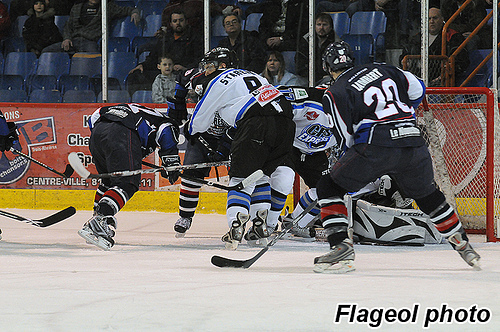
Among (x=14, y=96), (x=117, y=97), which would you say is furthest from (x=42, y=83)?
(x=117, y=97)

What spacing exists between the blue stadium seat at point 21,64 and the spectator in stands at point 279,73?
2162mm

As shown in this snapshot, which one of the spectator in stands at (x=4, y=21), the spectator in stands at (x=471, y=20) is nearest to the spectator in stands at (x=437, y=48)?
the spectator in stands at (x=471, y=20)

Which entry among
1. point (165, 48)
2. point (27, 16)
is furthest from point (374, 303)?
point (27, 16)

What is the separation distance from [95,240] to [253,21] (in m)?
2.86

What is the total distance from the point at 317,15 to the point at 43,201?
2706 mm

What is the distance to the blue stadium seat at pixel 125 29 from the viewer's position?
6031 mm

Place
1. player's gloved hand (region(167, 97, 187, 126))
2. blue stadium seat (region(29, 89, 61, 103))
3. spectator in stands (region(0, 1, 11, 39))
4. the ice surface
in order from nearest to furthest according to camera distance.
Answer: the ice surface
player's gloved hand (region(167, 97, 187, 126))
blue stadium seat (region(29, 89, 61, 103))
spectator in stands (region(0, 1, 11, 39))

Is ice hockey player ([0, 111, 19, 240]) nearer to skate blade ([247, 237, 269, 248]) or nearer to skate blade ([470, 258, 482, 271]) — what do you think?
skate blade ([247, 237, 269, 248])

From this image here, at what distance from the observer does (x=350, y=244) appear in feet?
9.30

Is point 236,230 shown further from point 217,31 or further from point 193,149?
point 217,31

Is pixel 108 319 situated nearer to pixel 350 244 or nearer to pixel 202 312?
pixel 202 312

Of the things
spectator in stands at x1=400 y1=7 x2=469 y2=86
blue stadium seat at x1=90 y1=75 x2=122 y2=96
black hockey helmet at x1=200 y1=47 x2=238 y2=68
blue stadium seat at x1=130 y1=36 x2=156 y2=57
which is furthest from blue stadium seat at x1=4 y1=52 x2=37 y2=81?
spectator in stands at x1=400 y1=7 x2=469 y2=86

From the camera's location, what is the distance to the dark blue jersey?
2771mm

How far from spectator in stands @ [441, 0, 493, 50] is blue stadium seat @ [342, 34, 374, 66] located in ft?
1.96
